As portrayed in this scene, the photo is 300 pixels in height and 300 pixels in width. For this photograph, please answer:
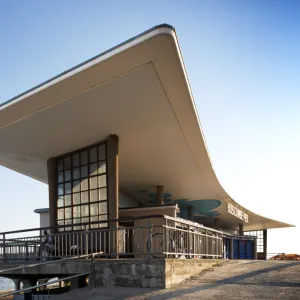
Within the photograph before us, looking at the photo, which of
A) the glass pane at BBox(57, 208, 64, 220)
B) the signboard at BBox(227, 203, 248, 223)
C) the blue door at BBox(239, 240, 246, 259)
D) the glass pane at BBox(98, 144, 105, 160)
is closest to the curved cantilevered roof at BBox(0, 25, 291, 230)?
the glass pane at BBox(98, 144, 105, 160)

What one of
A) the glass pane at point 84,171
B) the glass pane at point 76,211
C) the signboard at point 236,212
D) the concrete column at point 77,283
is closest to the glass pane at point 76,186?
the glass pane at point 84,171

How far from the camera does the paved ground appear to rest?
7.18m

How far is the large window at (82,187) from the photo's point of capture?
1362 centimetres

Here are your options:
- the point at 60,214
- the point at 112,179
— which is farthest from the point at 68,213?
the point at 112,179

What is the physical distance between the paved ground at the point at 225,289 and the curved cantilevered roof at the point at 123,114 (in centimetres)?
462

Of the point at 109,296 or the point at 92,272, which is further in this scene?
the point at 92,272

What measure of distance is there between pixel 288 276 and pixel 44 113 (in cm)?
765

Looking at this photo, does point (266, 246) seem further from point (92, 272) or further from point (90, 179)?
point (92, 272)

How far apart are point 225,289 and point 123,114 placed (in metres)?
5.94

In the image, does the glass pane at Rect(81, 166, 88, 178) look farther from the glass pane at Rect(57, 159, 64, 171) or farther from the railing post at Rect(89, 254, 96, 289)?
the railing post at Rect(89, 254, 96, 289)

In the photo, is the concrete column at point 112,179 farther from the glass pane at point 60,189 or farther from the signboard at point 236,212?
the signboard at point 236,212

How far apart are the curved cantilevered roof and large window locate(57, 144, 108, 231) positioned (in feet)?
1.64

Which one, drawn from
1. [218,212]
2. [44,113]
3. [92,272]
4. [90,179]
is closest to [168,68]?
[44,113]

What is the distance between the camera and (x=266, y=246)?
48.6 m
